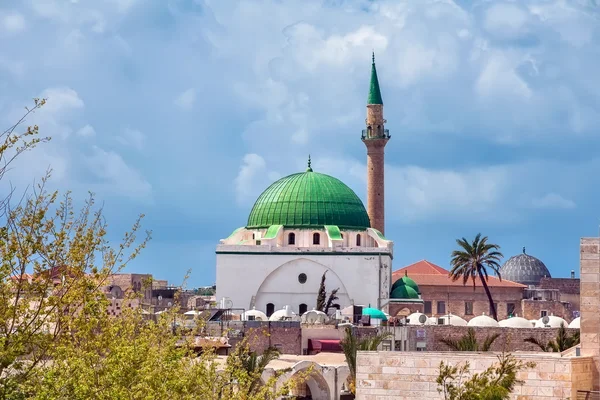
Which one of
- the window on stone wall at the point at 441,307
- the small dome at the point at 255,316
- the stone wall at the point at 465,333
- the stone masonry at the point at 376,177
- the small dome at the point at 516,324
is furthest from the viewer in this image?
the window on stone wall at the point at 441,307

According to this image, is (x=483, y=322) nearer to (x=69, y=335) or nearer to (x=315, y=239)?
(x=315, y=239)

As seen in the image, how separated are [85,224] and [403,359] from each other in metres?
6.55

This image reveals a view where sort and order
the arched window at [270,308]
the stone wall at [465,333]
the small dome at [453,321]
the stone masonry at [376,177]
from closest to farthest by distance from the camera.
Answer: the stone wall at [465,333] → the small dome at [453,321] → the arched window at [270,308] → the stone masonry at [376,177]

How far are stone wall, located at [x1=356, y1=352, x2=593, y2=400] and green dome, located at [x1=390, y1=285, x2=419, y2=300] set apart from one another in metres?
37.0

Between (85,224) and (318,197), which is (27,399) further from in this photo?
(318,197)

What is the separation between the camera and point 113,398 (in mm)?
15211

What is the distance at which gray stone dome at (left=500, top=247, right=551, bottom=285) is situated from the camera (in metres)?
90.1

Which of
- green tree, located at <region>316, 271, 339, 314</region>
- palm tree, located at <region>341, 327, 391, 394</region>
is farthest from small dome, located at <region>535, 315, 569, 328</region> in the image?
palm tree, located at <region>341, 327, 391, 394</region>

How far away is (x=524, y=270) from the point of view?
298ft

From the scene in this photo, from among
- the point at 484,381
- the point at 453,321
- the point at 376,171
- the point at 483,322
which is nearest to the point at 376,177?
the point at 376,171

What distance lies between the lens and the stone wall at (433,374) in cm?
1828

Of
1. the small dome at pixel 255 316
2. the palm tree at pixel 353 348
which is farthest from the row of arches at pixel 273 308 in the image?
the palm tree at pixel 353 348

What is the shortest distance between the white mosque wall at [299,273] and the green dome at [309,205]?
66.6 inches

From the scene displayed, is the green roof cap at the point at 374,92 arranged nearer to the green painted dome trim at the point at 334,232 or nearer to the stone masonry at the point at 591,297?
the green painted dome trim at the point at 334,232
